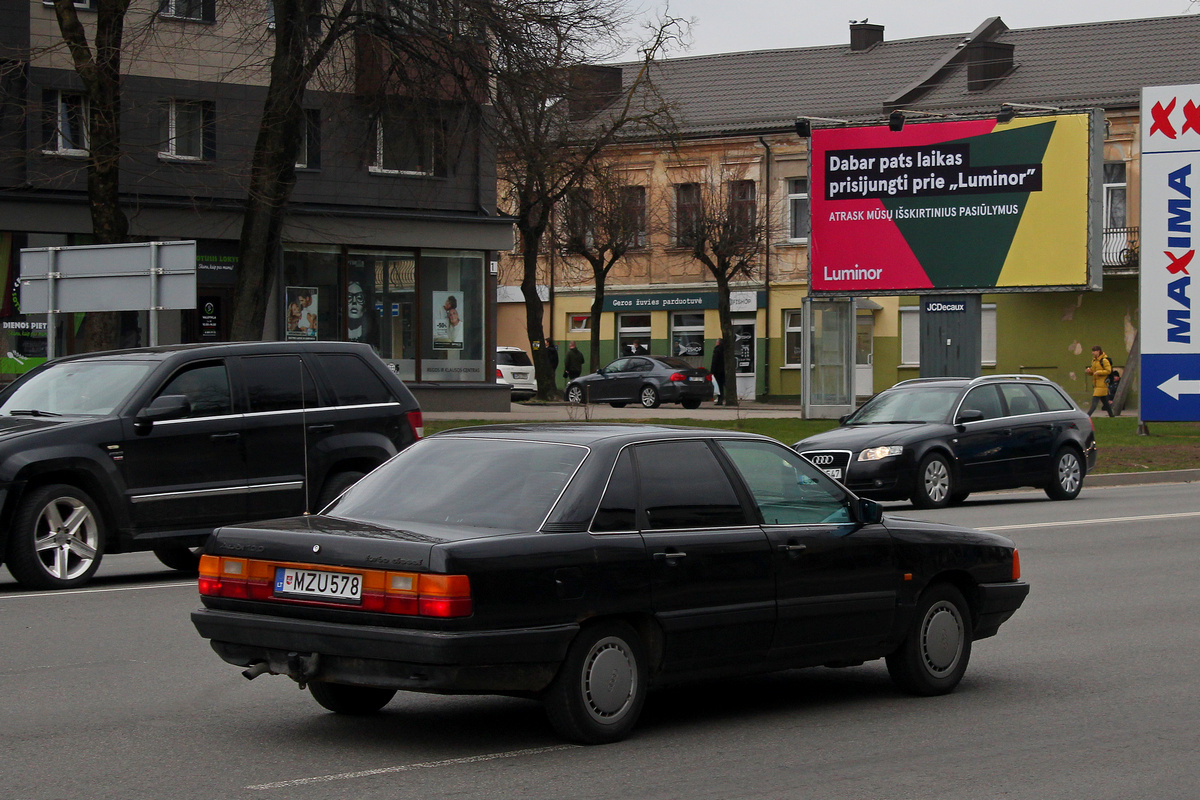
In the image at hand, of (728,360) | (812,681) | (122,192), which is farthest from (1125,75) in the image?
(812,681)

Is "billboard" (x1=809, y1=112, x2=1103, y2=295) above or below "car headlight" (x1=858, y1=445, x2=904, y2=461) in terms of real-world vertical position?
above

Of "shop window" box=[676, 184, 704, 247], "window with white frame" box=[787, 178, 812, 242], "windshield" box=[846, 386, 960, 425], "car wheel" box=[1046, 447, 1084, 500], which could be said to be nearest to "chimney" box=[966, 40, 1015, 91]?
"window with white frame" box=[787, 178, 812, 242]

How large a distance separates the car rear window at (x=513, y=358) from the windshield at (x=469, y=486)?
42618 mm

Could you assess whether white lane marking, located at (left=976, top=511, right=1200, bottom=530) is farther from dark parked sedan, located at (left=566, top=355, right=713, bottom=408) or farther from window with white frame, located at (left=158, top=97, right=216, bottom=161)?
dark parked sedan, located at (left=566, top=355, right=713, bottom=408)

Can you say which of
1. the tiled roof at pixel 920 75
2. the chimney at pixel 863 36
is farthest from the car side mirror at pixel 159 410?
the chimney at pixel 863 36

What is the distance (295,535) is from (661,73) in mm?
52807

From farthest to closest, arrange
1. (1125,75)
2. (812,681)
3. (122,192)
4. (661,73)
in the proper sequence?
(661,73) < (1125,75) < (122,192) < (812,681)

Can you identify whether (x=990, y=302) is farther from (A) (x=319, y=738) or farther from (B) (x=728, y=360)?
(A) (x=319, y=738)

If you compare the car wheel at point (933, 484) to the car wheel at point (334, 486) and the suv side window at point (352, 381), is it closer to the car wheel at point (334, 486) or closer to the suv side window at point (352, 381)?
the suv side window at point (352, 381)

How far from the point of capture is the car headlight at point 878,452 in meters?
18.8

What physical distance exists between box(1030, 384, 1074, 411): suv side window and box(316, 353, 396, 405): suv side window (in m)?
10.5

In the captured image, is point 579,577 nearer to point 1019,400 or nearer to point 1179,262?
point 1019,400

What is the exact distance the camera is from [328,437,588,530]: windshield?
663 cm

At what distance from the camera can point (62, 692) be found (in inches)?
307
